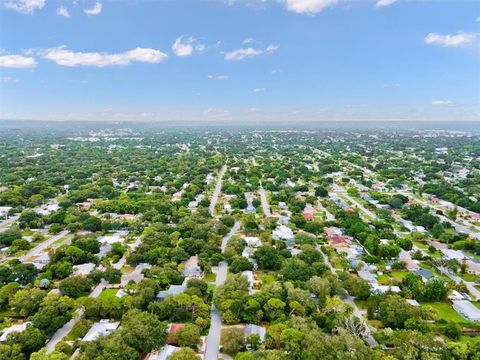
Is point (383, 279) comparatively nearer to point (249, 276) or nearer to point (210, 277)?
point (249, 276)

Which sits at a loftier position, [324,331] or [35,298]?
[35,298]

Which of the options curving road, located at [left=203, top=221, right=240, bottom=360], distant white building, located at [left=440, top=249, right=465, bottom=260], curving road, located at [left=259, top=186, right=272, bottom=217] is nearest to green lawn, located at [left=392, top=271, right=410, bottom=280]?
distant white building, located at [left=440, top=249, right=465, bottom=260]

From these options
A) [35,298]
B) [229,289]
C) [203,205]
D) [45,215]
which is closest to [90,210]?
[45,215]

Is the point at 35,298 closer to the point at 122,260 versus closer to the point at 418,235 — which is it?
the point at 122,260

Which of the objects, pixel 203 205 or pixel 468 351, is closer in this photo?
pixel 468 351

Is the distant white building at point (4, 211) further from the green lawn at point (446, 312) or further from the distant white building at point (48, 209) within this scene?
the green lawn at point (446, 312)

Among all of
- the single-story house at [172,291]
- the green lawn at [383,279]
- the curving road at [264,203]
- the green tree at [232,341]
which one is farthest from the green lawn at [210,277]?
the curving road at [264,203]
